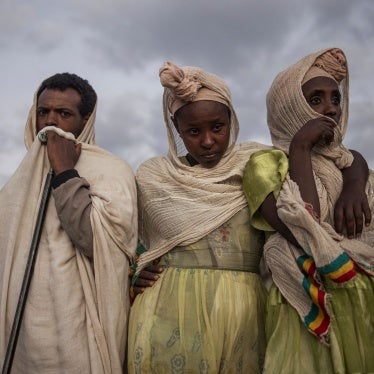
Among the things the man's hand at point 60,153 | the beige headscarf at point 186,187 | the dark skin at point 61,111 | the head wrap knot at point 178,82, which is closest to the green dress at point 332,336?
the beige headscarf at point 186,187

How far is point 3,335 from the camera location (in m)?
2.89

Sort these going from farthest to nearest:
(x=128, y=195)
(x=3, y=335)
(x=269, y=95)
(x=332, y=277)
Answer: (x=269, y=95), (x=128, y=195), (x=3, y=335), (x=332, y=277)

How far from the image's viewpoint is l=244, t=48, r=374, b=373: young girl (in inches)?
101

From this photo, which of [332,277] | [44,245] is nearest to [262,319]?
[332,277]

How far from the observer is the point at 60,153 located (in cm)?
311

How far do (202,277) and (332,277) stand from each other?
0.69 metres

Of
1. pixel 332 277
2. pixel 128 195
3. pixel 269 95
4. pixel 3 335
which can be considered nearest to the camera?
pixel 332 277

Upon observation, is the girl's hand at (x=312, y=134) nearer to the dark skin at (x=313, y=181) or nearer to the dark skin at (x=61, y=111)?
the dark skin at (x=313, y=181)

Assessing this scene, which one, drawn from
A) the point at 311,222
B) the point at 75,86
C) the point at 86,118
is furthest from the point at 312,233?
the point at 75,86

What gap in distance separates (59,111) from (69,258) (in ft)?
3.22

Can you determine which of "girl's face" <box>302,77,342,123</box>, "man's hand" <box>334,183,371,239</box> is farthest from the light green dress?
"girl's face" <box>302,77,342,123</box>

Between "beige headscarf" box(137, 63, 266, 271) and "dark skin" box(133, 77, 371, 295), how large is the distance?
200mm

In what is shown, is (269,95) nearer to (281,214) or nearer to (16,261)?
(281,214)

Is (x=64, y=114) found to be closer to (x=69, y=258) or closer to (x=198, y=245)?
(x=69, y=258)
